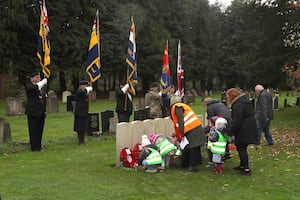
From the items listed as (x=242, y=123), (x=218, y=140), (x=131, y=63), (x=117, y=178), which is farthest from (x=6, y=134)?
(x=242, y=123)

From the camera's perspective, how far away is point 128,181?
25.9 ft

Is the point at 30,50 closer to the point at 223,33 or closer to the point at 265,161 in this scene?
the point at 265,161

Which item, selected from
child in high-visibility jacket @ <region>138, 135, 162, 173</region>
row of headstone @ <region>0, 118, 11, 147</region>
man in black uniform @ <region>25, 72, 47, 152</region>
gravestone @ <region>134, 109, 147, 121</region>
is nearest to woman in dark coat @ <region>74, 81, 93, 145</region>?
man in black uniform @ <region>25, 72, 47, 152</region>

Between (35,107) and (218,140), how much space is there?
16.7 feet

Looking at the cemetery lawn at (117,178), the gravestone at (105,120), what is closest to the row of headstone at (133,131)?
the cemetery lawn at (117,178)

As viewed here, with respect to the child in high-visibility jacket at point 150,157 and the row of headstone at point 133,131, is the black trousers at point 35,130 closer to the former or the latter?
the row of headstone at point 133,131

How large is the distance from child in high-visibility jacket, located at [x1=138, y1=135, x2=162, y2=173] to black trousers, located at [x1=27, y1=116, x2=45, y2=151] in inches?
139

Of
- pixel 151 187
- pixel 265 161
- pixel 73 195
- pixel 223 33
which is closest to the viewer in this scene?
pixel 73 195

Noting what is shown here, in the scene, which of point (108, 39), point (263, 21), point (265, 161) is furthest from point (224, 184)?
point (108, 39)

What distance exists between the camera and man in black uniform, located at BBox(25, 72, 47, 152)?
10820mm

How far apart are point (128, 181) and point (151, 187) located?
58cm

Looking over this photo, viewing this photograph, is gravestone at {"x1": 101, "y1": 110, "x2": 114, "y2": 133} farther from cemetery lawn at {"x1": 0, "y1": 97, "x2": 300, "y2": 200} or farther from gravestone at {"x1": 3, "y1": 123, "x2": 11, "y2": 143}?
gravestone at {"x1": 3, "y1": 123, "x2": 11, "y2": 143}

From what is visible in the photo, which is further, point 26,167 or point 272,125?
point 272,125

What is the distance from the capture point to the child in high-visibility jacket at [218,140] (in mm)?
8469
